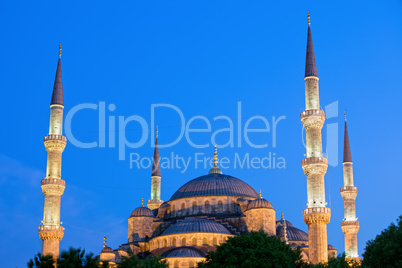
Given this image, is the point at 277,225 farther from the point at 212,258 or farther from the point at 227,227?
the point at 212,258

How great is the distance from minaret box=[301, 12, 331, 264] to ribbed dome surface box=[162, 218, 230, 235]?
24.5ft

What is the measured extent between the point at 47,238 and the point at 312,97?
1749 cm

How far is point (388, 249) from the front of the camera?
27859mm

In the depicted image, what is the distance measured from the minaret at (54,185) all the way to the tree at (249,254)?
10.9m

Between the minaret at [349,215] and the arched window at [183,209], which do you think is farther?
the arched window at [183,209]

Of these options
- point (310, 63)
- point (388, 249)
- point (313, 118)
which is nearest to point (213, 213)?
point (313, 118)

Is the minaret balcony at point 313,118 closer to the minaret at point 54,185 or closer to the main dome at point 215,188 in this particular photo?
the main dome at point 215,188

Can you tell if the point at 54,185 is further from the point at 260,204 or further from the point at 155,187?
the point at 155,187

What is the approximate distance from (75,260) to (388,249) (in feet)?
44.1

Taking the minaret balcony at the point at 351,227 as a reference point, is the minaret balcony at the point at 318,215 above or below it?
below

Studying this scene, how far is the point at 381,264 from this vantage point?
1110 inches

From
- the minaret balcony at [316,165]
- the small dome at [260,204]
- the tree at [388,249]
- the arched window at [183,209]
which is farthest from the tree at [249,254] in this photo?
the arched window at [183,209]

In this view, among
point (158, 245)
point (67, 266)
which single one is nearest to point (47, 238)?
point (158, 245)

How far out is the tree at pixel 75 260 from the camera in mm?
22969
